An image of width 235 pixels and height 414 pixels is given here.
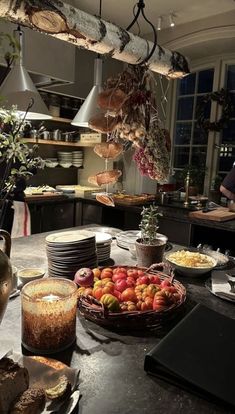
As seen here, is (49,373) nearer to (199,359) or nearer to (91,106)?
(199,359)

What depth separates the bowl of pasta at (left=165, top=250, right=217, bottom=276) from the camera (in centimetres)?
144

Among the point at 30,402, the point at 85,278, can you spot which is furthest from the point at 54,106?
the point at 30,402

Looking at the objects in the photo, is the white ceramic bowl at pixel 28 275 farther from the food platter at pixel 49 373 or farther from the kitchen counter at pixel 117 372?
the food platter at pixel 49 373

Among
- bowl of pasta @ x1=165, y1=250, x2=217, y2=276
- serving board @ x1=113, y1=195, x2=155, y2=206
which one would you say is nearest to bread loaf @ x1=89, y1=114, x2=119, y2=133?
bowl of pasta @ x1=165, y1=250, x2=217, y2=276

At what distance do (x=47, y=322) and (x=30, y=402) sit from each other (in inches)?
9.9

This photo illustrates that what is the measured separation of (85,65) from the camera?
14.2ft

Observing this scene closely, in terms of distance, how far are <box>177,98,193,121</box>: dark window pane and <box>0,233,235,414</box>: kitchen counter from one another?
3848 mm

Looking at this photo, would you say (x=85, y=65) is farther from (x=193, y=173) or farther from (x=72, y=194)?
(x=193, y=173)

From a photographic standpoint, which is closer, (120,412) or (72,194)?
(120,412)

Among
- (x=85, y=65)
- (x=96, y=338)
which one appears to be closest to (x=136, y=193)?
(x=85, y=65)

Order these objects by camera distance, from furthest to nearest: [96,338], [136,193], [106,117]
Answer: [136,193]
[106,117]
[96,338]

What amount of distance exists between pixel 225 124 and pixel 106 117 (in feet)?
9.92

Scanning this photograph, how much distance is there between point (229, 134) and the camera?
421cm

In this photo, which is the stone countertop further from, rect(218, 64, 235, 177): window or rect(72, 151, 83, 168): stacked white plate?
rect(218, 64, 235, 177): window
